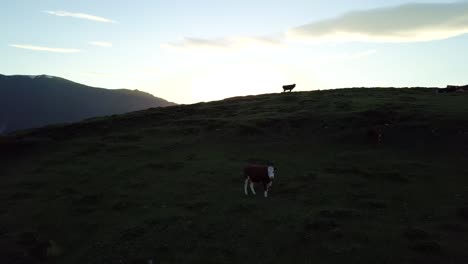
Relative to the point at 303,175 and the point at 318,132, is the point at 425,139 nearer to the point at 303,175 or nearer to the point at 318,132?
the point at 318,132

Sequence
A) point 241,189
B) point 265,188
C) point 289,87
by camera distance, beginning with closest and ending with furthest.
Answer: point 265,188, point 241,189, point 289,87

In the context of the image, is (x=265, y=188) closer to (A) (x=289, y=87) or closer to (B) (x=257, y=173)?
(B) (x=257, y=173)

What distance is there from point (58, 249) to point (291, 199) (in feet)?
43.3

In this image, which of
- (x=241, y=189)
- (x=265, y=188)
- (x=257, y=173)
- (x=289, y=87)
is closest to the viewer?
(x=265, y=188)

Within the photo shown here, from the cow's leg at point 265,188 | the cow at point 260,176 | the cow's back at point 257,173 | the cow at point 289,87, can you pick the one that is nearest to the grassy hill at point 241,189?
the cow's leg at point 265,188

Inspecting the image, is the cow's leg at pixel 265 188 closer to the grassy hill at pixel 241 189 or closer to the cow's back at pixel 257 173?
the cow's back at pixel 257 173

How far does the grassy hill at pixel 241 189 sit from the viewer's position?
71.3 feet

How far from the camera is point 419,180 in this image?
29.9 metres

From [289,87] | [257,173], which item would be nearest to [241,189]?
[257,173]

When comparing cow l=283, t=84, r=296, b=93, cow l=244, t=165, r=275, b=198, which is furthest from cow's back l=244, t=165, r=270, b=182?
cow l=283, t=84, r=296, b=93

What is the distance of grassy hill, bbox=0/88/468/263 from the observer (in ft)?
71.3

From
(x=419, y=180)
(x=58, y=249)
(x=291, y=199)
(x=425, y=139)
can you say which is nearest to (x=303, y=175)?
(x=291, y=199)

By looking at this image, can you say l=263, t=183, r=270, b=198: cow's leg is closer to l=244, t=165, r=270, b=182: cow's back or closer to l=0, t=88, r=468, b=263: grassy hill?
l=244, t=165, r=270, b=182: cow's back

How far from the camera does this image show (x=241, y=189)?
30.1 meters
